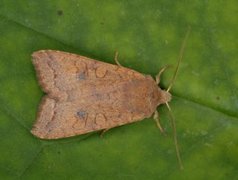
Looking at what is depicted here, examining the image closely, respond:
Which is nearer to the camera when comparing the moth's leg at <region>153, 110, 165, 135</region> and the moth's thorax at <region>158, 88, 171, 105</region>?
the moth's thorax at <region>158, 88, 171, 105</region>

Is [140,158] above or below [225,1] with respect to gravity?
below

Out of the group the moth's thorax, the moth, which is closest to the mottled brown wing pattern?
the moth

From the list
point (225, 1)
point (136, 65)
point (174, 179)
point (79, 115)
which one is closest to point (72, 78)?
point (79, 115)

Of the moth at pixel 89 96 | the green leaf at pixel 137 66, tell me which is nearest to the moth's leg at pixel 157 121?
the moth at pixel 89 96

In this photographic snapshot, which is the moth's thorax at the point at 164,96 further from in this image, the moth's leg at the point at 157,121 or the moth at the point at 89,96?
the moth's leg at the point at 157,121

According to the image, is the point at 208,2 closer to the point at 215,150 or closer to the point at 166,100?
the point at 166,100

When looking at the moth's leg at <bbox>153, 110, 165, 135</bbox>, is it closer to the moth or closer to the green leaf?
the moth

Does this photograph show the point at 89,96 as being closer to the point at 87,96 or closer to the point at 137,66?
the point at 87,96
